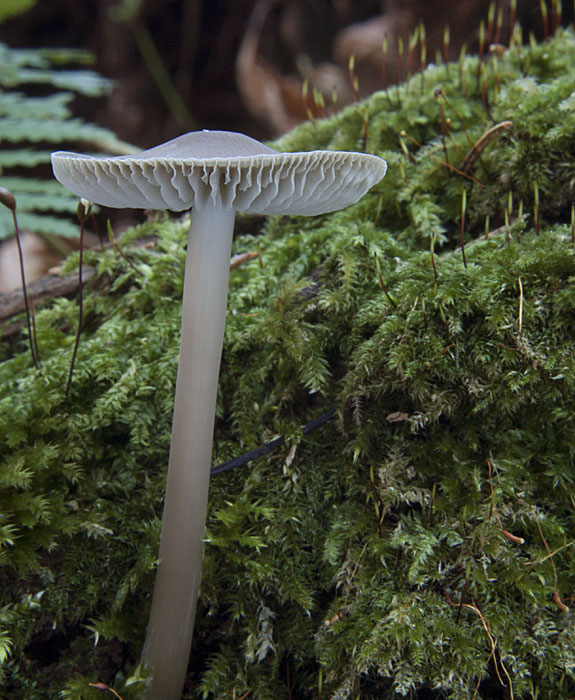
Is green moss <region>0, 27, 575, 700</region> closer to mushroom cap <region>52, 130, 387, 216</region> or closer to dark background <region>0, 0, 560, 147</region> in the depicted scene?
mushroom cap <region>52, 130, 387, 216</region>

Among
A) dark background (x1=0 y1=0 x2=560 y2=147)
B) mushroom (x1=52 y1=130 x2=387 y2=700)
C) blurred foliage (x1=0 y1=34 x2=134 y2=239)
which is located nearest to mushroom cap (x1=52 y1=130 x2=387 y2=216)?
mushroom (x1=52 y1=130 x2=387 y2=700)

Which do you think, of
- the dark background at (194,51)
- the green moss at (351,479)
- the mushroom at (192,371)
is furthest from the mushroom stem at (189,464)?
the dark background at (194,51)

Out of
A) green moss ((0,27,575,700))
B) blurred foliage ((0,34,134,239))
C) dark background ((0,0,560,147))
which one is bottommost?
green moss ((0,27,575,700))

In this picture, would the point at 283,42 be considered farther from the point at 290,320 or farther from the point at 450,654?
the point at 450,654

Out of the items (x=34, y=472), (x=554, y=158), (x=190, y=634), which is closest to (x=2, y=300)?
(x=34, y=472)

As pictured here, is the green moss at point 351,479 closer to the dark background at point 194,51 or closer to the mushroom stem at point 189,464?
the mushroom stem at point 189,464
